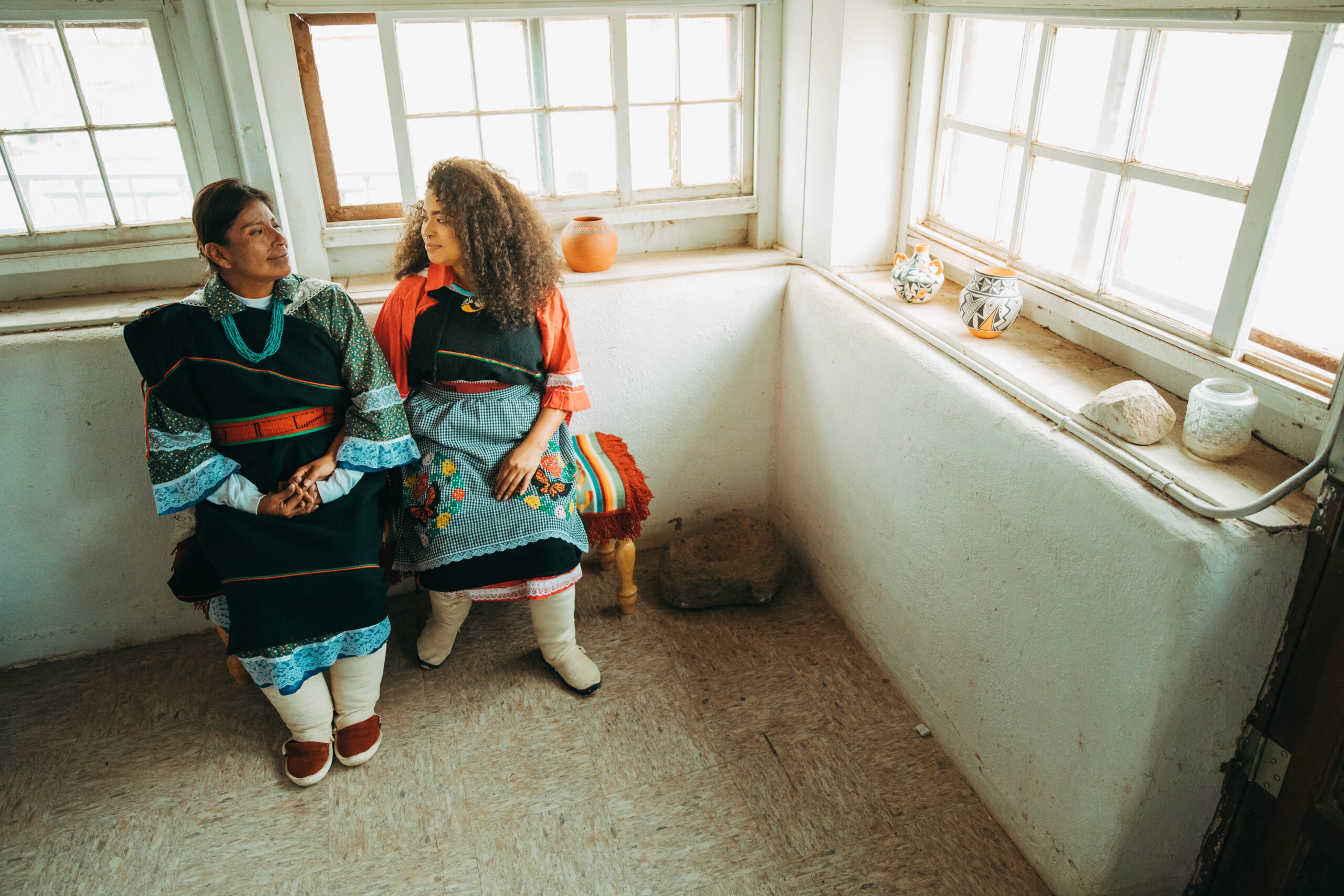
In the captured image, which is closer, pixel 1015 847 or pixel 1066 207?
pixel 1015 847

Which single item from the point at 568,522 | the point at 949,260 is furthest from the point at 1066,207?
the point at 568,522

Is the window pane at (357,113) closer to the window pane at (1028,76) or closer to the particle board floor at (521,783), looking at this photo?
the particle board floor at (521,783)

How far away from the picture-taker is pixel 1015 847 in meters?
1.83

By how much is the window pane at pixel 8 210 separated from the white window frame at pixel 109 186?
0.6 inches

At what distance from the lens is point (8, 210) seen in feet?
7.51

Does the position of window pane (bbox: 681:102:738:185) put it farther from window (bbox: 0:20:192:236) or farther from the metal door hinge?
the metal door hinge

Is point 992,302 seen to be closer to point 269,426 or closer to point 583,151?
point 583,151

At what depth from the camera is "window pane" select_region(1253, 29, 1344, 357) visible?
4.54ft

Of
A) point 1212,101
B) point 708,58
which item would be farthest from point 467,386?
point 1212,101

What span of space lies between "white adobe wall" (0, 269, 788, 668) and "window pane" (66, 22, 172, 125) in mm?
615

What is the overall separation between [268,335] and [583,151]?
1.21 metres

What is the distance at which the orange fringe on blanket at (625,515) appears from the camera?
2.36 metres

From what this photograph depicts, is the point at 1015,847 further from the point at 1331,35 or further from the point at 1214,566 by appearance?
the point at 1331,35

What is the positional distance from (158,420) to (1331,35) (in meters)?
2.29
